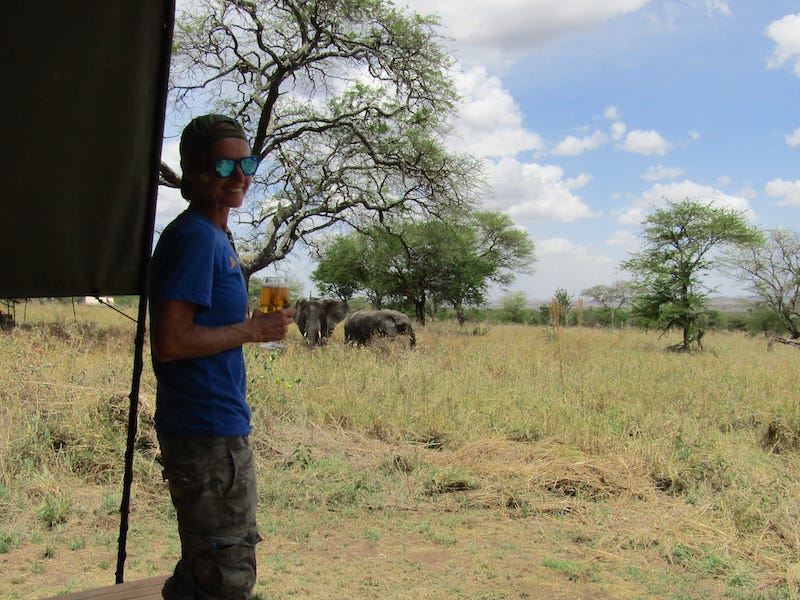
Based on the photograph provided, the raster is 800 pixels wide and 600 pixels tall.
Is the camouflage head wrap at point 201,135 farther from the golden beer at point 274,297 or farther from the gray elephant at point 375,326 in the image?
the gray elephant at point 375,326

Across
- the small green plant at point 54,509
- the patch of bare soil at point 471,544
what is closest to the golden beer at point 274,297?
the patch of bare soil at point 471,544

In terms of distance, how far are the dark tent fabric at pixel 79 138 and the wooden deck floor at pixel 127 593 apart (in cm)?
105

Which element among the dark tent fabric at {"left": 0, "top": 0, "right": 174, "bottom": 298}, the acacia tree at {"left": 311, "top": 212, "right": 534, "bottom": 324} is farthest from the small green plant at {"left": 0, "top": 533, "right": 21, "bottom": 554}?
the acacia tree at {"left": 311, "top": 212, "right": 534, "bottom": 324}

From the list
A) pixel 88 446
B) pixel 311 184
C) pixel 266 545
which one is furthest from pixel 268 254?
pixel 266 545

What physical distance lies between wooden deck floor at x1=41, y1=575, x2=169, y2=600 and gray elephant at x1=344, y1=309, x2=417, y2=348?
10245 millimetres

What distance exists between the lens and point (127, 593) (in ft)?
7.13

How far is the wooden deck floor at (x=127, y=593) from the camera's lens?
2.15 meters

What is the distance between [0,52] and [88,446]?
332cm

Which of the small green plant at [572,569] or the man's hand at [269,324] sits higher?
the man's hand at [269,324]

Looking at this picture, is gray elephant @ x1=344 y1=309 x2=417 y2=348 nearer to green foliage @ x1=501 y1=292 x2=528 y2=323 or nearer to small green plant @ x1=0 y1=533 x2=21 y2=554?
small green plant @ x1=0 y1=533 x2=21 y2=554

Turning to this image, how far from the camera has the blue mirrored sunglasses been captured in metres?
1.74

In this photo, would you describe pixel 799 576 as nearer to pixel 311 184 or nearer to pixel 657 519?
pixel 657 519

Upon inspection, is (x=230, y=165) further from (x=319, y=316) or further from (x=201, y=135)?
(x=319, y=316)

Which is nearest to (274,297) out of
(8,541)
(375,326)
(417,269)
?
(8,541)
